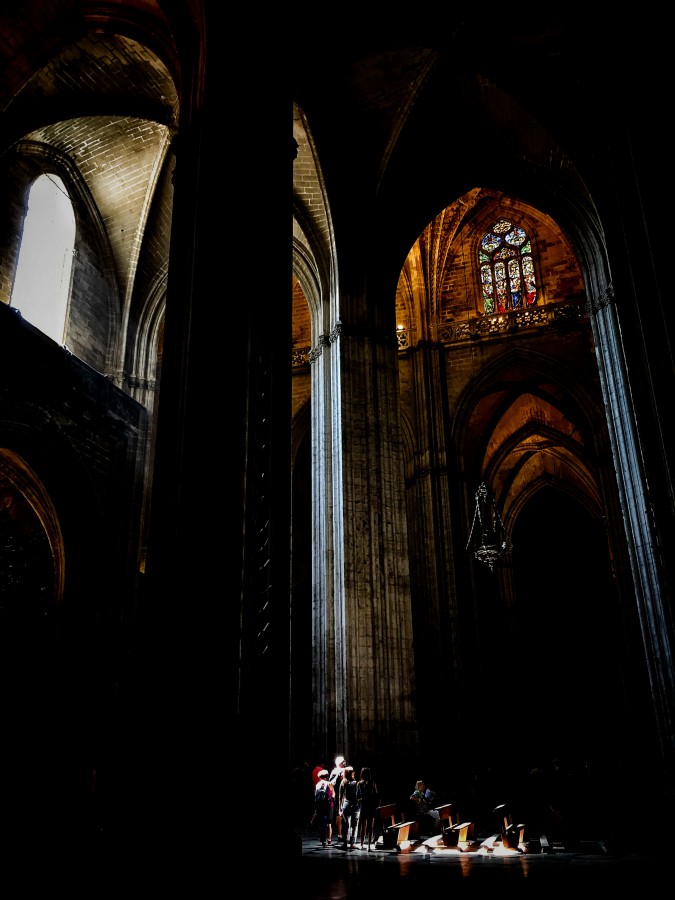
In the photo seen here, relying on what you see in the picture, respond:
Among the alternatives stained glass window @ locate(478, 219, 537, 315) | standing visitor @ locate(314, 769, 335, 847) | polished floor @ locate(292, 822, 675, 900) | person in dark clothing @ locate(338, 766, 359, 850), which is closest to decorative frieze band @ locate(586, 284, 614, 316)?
stained glass window @ locate(478, 219, 537, 315)

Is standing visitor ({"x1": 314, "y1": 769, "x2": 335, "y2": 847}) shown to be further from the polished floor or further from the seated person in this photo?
the seated person

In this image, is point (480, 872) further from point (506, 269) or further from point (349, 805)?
point (506, 269)

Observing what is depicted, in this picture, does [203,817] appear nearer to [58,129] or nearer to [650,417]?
A: [650,417]

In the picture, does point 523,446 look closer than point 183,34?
No

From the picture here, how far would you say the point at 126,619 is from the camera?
44.1 feet

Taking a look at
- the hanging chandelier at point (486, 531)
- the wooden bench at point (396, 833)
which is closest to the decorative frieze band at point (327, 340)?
the hanging chandelier at point (486, 531)

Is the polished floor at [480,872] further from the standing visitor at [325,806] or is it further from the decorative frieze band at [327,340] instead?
the decorative frieze band at [327,340]

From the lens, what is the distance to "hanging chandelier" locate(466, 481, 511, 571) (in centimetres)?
1697

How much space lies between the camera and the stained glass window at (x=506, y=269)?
20.1 m

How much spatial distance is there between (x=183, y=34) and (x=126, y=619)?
9.81 m

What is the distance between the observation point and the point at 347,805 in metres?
8.66

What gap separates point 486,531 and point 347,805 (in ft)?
31.9

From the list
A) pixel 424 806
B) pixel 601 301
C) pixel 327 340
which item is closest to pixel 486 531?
pixel 327 340

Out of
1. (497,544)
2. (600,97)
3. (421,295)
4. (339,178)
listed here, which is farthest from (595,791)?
(421,295)
